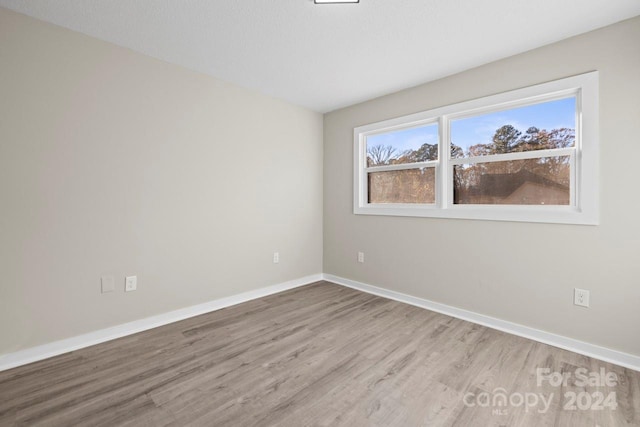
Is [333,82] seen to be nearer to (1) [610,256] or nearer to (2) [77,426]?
(1) [610,256]

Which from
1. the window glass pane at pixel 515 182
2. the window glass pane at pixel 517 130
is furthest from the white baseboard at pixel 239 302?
the window glass pane at pixel 517 130

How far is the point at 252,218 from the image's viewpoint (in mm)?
3383

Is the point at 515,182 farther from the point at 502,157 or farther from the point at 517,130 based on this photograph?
the point at 517,130

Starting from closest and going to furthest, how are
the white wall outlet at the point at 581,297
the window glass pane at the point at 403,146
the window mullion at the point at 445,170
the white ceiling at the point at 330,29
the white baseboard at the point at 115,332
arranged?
the white ceiling at the point at 330,29 < the white baseboard at the point at 115,332 < the white wall outlet at the point at 581,297 < the window mullion at the point at 445,170 < the window glass pane at the point at 403,146

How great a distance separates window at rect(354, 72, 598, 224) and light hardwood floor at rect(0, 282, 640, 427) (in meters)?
1.16

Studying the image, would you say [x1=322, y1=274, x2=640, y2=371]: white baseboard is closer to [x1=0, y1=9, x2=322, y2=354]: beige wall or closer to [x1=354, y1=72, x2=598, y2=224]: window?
[x1=354, y1=72, x2=598, y2=224]: window

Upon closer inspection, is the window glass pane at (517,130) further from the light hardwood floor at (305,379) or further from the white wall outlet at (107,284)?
the white wall outlet at (107,284)

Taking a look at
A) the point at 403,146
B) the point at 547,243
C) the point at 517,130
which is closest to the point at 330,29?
the point at 403,146

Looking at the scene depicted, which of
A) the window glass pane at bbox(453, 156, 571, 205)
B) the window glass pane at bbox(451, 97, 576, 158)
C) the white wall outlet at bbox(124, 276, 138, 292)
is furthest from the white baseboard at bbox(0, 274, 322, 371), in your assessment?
the window glass pane at bbox(451, 97, 576, 158)

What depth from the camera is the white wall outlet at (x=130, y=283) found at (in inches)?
97.2

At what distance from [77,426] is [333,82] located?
3271mm

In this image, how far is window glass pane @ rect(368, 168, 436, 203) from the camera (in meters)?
3.22

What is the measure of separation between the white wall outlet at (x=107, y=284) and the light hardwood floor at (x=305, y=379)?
1.39ft

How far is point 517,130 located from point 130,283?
3662 mm
